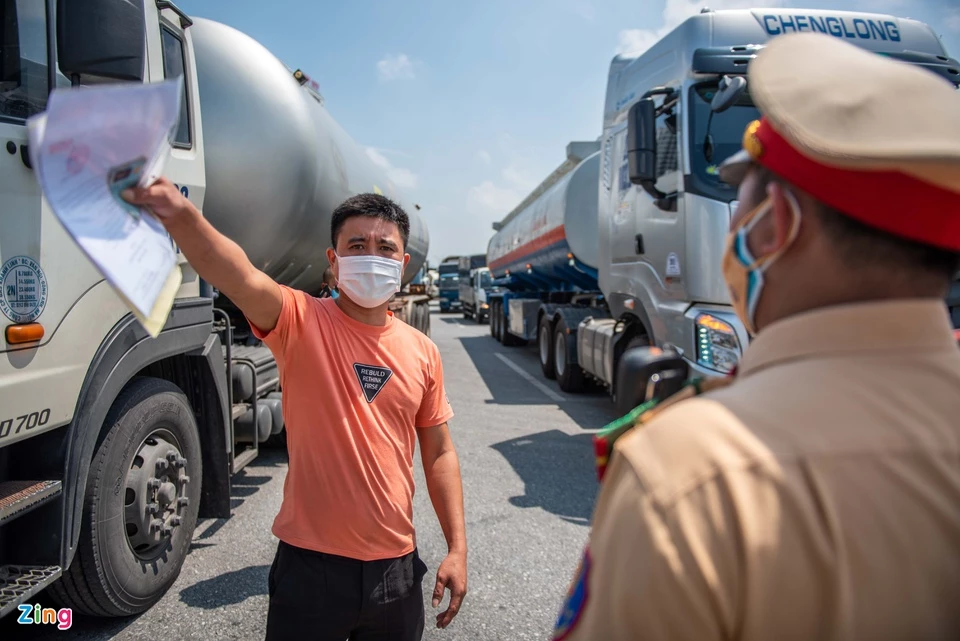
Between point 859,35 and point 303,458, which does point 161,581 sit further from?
point 859,35

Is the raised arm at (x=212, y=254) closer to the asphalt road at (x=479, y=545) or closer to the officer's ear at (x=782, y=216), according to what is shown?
the officer's ear at (x=782, y=216)

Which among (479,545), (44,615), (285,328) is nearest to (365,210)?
(285,328)

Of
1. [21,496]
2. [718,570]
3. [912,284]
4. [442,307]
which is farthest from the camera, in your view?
[442,307]

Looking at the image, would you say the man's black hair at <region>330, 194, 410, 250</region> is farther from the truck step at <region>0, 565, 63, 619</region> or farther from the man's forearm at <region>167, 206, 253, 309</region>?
the truck step at <region>0, 565, 63, 619</region>

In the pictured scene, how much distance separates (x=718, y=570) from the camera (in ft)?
2.05

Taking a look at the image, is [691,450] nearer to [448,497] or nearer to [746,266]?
[746,266]

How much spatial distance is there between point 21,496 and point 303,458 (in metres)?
1.11

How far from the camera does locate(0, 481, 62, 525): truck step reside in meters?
2.01

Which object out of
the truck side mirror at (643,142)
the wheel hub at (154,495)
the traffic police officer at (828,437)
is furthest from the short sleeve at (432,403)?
the truck side mirror at (643,142)

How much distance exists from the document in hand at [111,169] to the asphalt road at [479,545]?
2476 millimetres

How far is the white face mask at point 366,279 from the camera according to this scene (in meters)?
1.93

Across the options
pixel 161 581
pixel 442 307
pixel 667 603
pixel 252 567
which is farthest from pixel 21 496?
pixel 442 307

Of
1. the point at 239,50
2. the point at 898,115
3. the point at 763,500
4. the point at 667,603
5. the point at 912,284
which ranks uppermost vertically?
the point at 239,50

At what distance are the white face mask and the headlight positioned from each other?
9.85 feet
